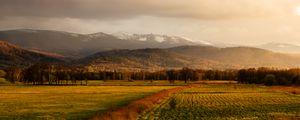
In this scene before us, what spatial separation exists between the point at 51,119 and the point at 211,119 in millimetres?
19975

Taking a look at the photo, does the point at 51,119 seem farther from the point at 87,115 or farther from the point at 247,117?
the point at 247,117

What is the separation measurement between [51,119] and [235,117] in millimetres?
23215

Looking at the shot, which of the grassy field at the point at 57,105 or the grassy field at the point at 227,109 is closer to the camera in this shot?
the grassy field at the point at 227,109

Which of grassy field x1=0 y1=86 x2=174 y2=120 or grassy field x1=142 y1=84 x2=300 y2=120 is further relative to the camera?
grassy field x1=0 y1=86 x2=174 y2=120

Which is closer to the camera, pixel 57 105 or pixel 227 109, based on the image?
pixel 227 109

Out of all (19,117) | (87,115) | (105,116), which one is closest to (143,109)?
(87,115)

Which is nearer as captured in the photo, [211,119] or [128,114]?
[211,119]

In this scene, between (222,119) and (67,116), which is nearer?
(222,119)

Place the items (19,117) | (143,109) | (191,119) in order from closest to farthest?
(191,119) → (19,117) → (143,109)

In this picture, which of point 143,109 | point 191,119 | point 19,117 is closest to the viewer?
point 191,119

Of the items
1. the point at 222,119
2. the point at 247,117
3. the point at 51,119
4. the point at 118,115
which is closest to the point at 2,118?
the point at 51,119

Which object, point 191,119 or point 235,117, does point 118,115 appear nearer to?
point 191,119

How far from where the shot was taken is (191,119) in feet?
172

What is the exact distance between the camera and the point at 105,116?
53219 millimetres
